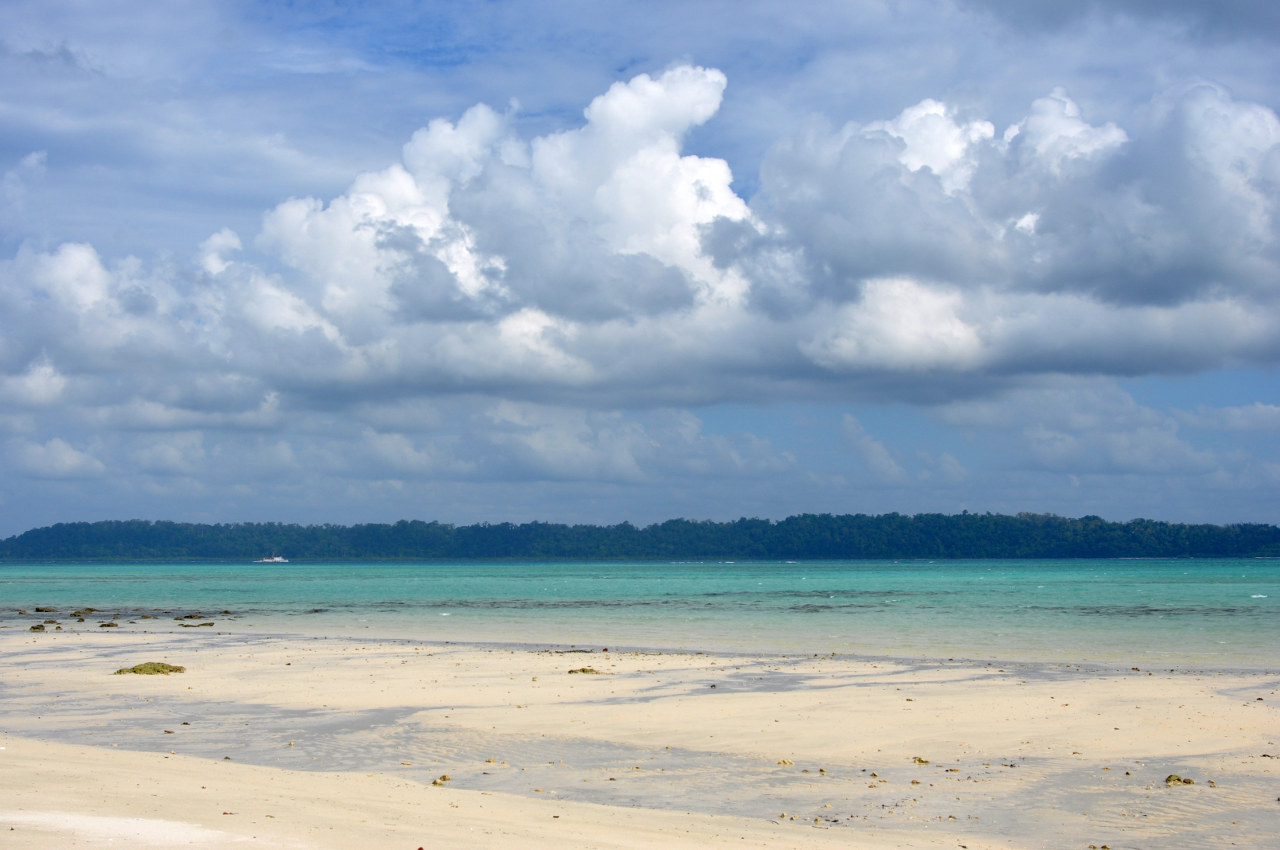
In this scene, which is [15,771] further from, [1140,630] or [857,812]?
[1140,630]

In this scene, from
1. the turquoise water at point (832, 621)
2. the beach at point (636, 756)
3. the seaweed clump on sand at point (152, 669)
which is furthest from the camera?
the turquoise water at point (832, 621)

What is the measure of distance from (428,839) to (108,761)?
6263 mm

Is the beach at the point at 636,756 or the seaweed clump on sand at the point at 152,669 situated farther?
the seaweed clump on sand at the point at 152,669

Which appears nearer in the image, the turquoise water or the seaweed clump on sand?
the seaweed clump on sand

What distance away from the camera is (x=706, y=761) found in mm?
14852

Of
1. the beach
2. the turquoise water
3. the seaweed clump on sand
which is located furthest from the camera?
the turquoise water

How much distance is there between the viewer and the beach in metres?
10.4

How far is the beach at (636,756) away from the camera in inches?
408

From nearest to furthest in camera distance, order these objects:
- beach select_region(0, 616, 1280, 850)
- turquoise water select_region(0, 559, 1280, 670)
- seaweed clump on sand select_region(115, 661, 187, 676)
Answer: beach select_region(0, 616, 1280, 850), seaweed clump on sand select_region(115, 661, 187, 676), turquoise water select_region(0, 559, 1280, 670)

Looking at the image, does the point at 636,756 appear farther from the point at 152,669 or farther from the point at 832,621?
the point at 832,621

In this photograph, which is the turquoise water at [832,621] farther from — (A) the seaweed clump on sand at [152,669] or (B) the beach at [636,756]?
(A) the seaweed clump on sand at [152,669]

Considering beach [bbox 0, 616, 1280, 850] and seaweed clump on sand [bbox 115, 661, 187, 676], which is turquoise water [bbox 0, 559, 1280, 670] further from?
seaweed clump on sand [bbox 115, 661, 187, 676]

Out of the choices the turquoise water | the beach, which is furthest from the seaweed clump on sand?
the turquoise water

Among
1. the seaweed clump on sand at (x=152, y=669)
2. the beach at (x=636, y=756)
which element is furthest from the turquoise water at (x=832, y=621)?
the seaweed clump on sand at (x=152, y=669)
